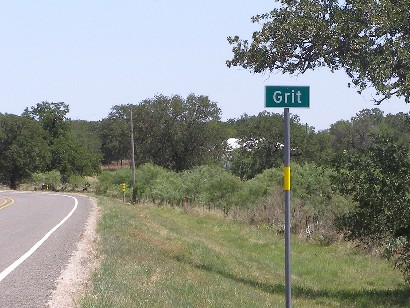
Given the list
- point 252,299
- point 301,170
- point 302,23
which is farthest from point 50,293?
point 301,170

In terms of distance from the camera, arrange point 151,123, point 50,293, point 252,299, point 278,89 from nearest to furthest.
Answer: point 278,89, point 50,293, point 252,299, point 151,123

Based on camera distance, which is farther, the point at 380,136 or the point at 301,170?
the point at 301,170

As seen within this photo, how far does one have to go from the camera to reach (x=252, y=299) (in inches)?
481

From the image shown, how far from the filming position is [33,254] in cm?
1378

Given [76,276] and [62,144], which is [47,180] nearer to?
[62,144]

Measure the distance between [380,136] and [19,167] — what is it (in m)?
74.3

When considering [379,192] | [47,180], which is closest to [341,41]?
[379,192]

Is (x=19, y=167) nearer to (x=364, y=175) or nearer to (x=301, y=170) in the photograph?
(x=301, y=170)

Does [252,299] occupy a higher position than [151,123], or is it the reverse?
[151,123]

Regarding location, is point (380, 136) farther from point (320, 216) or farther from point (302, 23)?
point (320, 216)

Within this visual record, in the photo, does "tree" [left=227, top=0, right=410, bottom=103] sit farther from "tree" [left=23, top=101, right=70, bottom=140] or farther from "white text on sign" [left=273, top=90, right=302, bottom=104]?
"tree" [left=23, top=101, right=70, bottom=140]

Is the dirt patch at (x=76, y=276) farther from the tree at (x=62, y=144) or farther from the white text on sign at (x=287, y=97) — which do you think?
the tree at (x=62, y=144)

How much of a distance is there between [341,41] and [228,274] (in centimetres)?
613

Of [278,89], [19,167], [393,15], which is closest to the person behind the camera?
[278,89]
